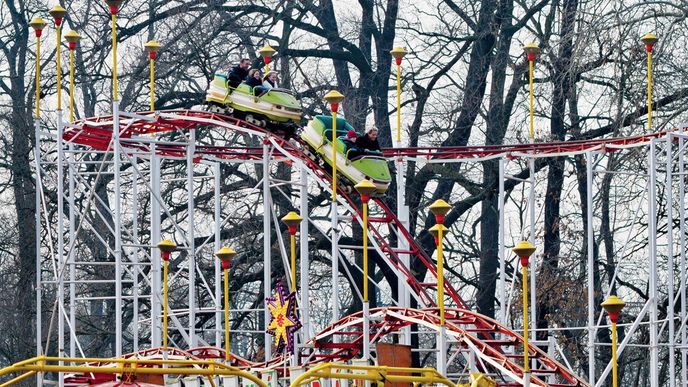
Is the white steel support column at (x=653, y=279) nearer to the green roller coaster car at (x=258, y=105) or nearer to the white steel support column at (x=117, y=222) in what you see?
the green roller coaster car at (x=258, y=105)

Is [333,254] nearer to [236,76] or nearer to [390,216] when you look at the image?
[390,216]

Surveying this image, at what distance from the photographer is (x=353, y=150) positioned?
25.4 meters

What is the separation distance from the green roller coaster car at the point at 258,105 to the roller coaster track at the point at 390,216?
313 mm

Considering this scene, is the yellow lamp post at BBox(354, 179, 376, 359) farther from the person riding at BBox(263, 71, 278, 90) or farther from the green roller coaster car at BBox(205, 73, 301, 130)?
the person riding at BBox(263, 71, 278, 90)

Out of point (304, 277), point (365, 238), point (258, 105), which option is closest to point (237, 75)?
point (258, 105)

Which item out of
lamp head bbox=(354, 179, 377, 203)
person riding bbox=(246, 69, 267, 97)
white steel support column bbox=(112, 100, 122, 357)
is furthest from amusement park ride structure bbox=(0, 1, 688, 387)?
person riding bbox=(246, 69, 267, 97)

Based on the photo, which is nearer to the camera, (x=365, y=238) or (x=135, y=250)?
(x=365, y=238)

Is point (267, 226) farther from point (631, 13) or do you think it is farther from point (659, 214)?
point (659, 214)

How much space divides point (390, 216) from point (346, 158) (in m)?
1.07

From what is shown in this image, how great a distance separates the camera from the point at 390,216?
999 inches

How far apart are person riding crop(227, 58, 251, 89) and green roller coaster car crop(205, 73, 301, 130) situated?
81mm

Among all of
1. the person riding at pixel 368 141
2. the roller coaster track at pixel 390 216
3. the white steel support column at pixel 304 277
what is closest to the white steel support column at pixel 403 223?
the roller coaster track at pixel 390 216

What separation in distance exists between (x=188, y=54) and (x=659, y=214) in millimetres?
9788

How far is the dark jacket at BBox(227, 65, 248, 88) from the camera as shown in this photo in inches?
1043
